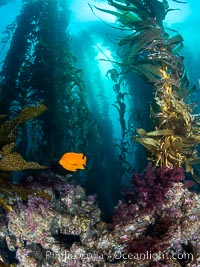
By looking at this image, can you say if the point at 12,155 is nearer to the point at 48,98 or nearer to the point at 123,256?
the point at 123,256

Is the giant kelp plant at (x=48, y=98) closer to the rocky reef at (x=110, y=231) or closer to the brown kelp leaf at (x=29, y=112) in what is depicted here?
the rocky reef at (x=110, y=231)

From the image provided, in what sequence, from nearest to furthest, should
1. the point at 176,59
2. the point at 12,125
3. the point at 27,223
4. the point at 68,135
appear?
1. the point at 12,125
2. the point at 27,223
3. the point at 176,59
4. the point at 68,135

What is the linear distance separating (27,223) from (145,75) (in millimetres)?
3393

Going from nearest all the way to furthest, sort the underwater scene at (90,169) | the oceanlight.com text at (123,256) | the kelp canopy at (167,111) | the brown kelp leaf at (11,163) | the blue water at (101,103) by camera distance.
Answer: the brown kelp leaf at (11,163) < the oceanlight.com text at (123,256) < the underwater scene at (90,169) < the kelp canopy at (167,111) < the blue water at (101,103)

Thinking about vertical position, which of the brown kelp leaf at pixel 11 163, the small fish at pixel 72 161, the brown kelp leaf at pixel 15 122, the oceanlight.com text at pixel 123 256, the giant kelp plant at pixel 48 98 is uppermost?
the giant kelp plant at pixel 48 98

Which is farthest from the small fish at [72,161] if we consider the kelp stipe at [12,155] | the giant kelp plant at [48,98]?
the giant kelp plant at [48,98]

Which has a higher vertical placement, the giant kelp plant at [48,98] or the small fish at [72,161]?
the giant kelp plant at [48,98]

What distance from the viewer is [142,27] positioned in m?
5.62

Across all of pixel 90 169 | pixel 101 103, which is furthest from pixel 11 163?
pixel 101 103

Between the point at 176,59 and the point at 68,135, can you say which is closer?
the point at 176,59

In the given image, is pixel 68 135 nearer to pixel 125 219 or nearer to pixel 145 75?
pixel 145 75

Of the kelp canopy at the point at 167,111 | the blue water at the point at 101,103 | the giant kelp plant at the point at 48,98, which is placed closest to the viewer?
the kelp canopy at the point at 167,111

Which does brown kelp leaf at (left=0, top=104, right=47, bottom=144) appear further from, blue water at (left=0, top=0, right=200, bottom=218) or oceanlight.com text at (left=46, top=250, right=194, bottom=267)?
oceanlight.com text at (left=46, top=250, right=194, bottom=267)

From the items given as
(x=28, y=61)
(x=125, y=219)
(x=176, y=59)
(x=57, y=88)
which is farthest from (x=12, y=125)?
(x=28, y=61)
